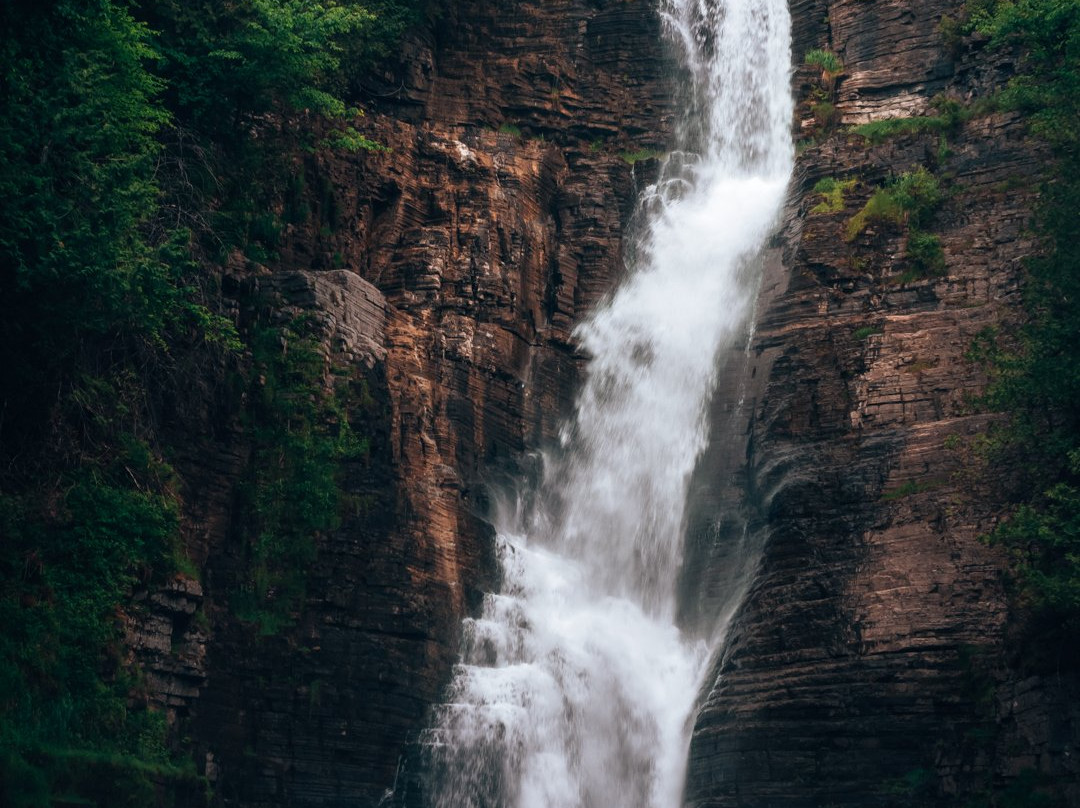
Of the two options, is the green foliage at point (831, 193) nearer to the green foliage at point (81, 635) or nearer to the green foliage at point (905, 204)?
the green foliage at point (905, 204)

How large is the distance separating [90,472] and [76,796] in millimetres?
6036

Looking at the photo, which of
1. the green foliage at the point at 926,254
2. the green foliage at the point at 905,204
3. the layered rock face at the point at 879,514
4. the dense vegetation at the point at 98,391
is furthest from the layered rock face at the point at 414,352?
the green foliage at the point at 926,254

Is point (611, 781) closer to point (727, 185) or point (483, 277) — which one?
point (483, 277)

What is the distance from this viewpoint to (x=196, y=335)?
97.4 ft

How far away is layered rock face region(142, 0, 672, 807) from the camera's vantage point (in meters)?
27.9

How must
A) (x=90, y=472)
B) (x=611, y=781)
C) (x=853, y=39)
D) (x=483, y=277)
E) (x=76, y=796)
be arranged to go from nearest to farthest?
(x=76, y=796)
(x=90, y=472)
(x=611, y=781)
(x=483, y=277)
(x=853, y=39)

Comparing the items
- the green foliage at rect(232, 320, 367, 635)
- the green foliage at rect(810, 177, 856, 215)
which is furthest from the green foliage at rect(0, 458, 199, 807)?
the green foliage at rect(810, 177, 856, 215)

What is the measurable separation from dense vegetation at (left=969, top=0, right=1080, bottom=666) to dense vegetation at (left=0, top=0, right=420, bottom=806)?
13.6 m

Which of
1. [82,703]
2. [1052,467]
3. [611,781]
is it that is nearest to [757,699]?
[611,781]

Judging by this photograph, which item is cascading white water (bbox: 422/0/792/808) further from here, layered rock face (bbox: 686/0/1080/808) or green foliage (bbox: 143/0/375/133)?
green foliage (bbox: 143/0/375/133)

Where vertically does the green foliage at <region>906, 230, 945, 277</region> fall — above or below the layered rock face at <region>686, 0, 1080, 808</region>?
above

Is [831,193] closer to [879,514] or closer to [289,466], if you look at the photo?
[879,514]

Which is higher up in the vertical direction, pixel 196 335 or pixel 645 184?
pixel 645 184

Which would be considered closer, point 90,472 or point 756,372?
point 90,472
